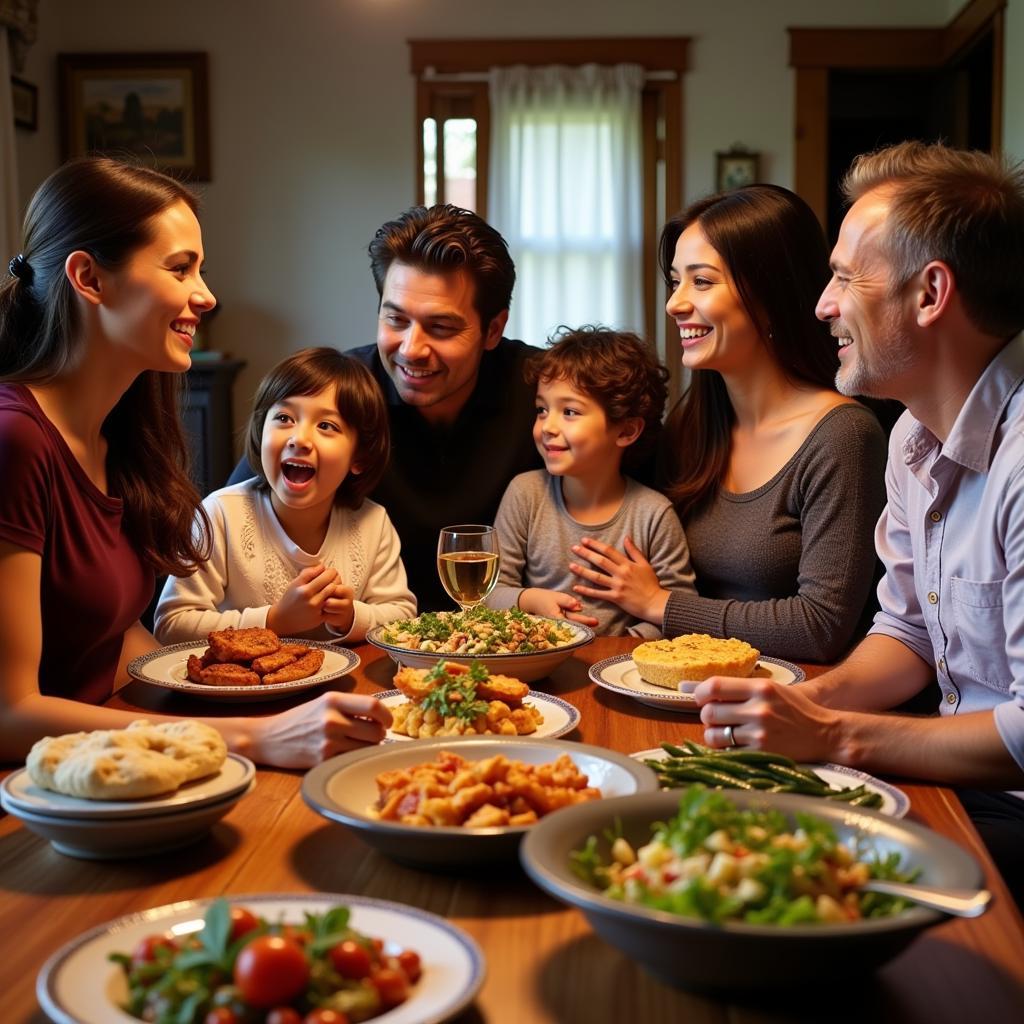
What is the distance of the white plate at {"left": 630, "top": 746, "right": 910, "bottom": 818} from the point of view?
1.32 metres

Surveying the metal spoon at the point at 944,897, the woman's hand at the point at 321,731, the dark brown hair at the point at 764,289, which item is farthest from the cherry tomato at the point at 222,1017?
the dark brown hair at the point at 764,289

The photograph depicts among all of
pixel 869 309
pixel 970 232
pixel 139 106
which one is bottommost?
pixel 869 309

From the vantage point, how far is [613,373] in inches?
106

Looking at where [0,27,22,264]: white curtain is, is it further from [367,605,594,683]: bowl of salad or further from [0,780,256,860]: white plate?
[0,780,256,860]: white plate

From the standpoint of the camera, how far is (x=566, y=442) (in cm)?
269

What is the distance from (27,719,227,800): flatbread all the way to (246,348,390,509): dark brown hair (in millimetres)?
1357

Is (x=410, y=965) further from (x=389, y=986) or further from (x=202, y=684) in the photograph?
(x=202, y=684)

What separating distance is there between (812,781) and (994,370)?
82 centimetres

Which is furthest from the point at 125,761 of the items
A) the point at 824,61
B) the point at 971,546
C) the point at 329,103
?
the point at 824,61

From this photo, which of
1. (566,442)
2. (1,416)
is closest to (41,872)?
(1,416)

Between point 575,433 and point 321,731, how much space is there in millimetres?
1353

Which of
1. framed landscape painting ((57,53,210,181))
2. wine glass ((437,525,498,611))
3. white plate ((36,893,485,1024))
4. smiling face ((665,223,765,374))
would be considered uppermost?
framed landscape painting ((57,53,210,181))

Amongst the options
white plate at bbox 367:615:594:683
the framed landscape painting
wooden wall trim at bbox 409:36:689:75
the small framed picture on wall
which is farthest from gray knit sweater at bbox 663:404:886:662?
the framed landscape painting

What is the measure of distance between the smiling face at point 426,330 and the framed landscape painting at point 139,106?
4.46 meters
